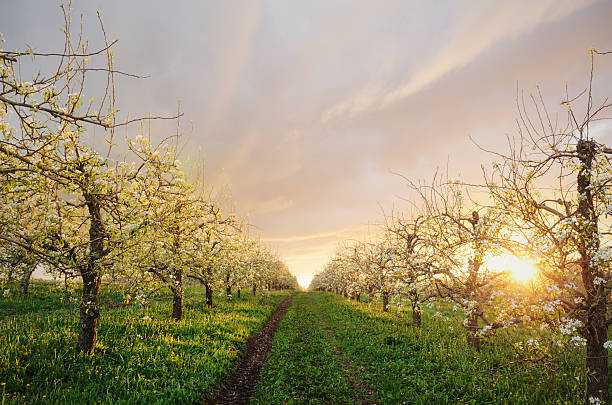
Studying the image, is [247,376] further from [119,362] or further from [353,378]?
[119,362]

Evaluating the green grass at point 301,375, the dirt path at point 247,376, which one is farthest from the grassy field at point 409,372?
the dirt path at point 247,376

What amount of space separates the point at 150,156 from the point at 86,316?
265 inches

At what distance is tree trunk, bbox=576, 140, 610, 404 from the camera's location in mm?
6719

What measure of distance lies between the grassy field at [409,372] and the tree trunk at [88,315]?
22.2 ft

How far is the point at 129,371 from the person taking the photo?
916 cm

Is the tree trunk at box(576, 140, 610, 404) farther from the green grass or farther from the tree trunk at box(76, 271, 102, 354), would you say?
the tree trunk at box(76, 271, 102, 354)

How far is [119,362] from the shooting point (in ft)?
32.1

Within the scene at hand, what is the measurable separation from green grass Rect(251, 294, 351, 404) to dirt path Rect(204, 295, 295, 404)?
36 cm

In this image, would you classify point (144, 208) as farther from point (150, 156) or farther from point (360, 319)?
point (360, 319)

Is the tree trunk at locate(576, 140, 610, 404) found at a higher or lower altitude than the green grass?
higher

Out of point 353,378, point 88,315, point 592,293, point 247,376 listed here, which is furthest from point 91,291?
point 592,293

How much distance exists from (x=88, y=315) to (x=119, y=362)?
216 centimetres

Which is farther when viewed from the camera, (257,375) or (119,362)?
(257,375)

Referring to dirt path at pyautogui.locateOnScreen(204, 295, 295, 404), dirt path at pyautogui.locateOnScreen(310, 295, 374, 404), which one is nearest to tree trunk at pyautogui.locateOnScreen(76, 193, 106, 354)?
dirt path at pyautogui.locateOnScreen(204, 295, 295, 404)
